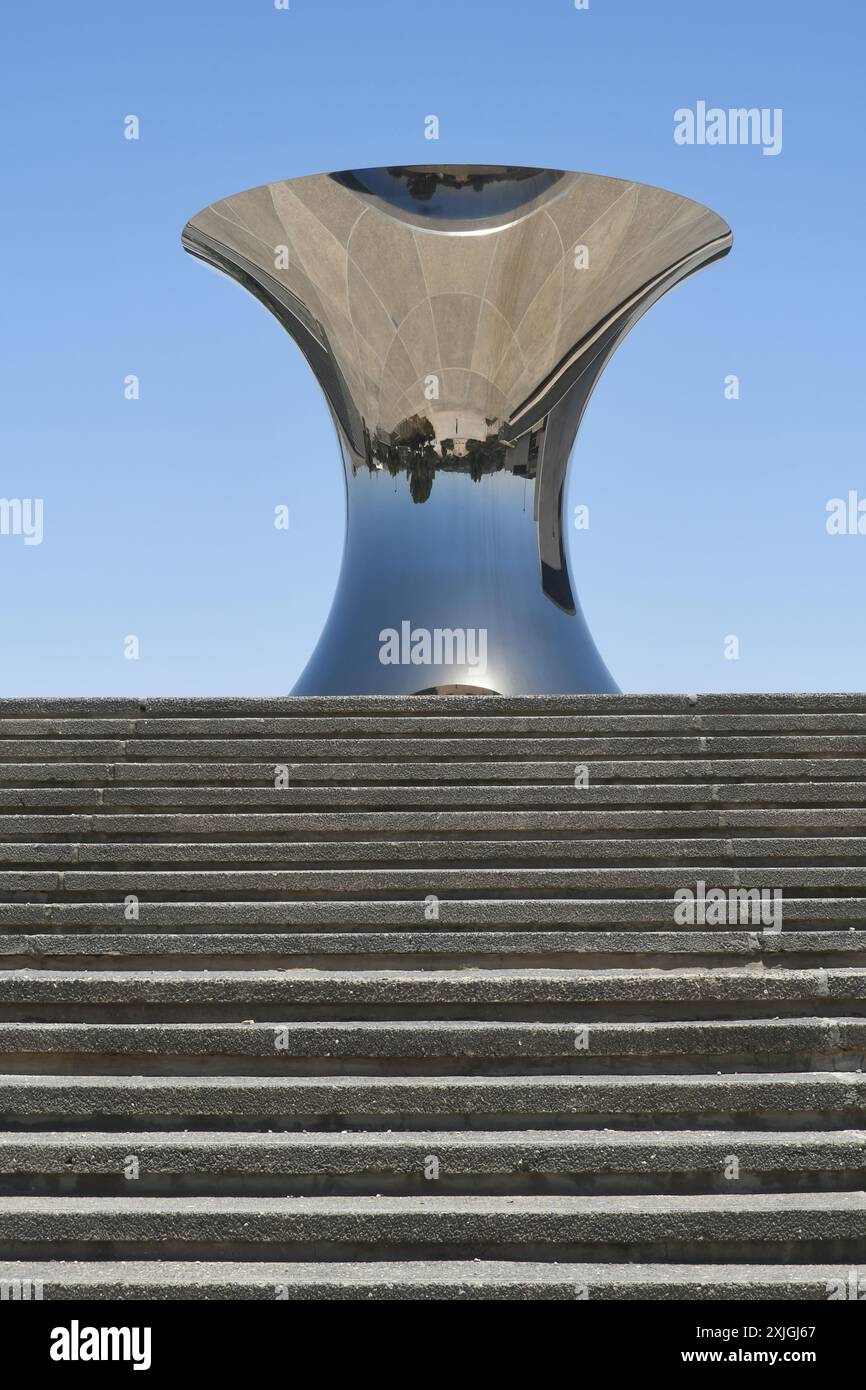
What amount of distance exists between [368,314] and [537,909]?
763 centimetres

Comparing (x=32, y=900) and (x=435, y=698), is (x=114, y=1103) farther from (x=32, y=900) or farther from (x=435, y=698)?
(x=435, y=698)

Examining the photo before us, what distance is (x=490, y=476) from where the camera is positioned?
1218 centimetres

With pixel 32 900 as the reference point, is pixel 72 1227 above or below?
below

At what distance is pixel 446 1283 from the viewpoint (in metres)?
4.09

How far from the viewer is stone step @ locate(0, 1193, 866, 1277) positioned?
169 inches

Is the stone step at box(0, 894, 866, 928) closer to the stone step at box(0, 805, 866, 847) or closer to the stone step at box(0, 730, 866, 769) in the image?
the stone step at box(0, 805, 866, 847)

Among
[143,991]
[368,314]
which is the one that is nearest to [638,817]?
[143,991]

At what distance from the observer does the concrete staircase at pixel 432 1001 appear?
432 centimetres

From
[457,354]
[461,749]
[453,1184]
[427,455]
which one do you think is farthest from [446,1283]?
[457,354]

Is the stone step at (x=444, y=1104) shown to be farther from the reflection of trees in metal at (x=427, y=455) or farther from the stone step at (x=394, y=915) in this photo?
the reflection of trees in metal at (x=427, y=455)

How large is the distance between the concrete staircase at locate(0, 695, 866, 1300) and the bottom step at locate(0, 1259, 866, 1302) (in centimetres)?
1

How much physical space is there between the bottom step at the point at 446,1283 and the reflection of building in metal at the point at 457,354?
7.35 meters

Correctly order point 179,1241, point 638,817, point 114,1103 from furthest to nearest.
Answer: point 638,817
point 114,1103
point 179,1241

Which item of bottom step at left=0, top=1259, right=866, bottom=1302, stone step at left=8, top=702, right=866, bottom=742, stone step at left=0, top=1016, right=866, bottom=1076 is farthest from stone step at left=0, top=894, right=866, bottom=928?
bottom step at left=0, top=1259, right=866, bottom=1302
